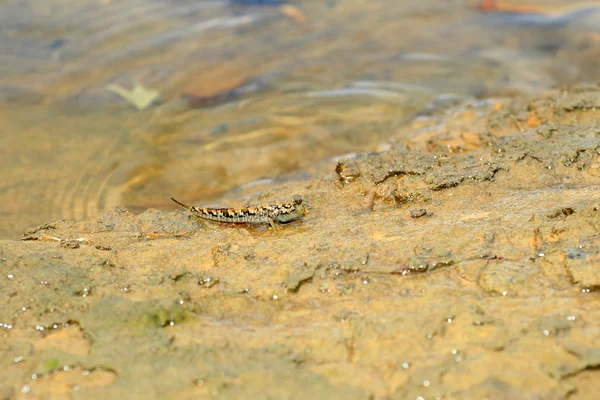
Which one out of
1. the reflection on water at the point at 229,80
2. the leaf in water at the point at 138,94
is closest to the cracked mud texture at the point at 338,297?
the reflection on water at the point at 229,80

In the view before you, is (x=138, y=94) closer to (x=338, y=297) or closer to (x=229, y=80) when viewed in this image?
(x=229, y=80)

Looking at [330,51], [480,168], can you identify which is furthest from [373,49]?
[480,168]

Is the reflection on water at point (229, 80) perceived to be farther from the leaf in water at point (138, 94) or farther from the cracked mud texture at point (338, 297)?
the cracked mud texture at point (338, 297)

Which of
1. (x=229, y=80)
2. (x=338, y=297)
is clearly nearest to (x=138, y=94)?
(x=229, y=80)

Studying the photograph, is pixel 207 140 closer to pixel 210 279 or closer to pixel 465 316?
pixel 210 279

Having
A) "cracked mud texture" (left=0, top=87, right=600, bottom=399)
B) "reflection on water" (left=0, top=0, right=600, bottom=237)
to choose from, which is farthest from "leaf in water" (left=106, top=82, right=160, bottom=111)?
"cracked mud texture" (left=0, top=87, right=600, bottom=399)

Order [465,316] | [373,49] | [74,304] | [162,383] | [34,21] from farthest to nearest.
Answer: [34,21], [373,49], [74,304], [465,316], [162,383]
